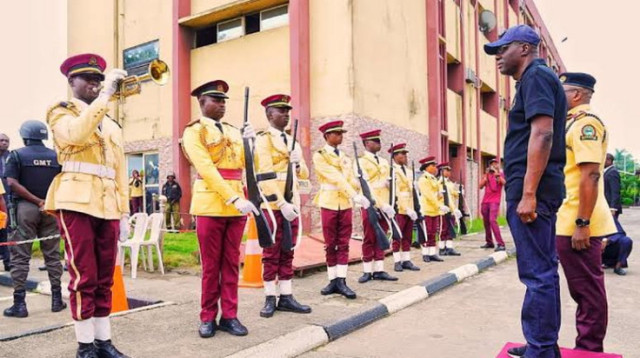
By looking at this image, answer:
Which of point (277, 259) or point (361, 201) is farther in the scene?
point (361, 201)

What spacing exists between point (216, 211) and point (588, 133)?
9.94 ft

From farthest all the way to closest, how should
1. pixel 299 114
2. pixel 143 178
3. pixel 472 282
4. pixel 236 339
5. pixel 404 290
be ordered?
pixel 143 178
pixel 299 114
pixel 472 282
pixel 404 290
pixel 236 339

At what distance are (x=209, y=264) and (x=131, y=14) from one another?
604 inches

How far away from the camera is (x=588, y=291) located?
361 centimetres

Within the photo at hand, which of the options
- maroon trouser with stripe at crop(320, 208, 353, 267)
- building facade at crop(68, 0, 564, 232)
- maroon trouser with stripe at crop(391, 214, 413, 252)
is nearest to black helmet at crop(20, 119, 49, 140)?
maroon trouser with stripe at crop(320, 208, 353, 267)

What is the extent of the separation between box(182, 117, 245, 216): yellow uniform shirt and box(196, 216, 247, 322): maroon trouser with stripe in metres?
0.12

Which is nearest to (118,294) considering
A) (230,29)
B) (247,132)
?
(247,132)

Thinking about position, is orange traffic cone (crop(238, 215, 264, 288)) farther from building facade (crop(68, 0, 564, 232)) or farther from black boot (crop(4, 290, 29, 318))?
building facade (crop(68, 0, 564, 232))

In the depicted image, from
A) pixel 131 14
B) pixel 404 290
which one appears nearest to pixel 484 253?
pixel 404 290

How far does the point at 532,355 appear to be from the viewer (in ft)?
10.3

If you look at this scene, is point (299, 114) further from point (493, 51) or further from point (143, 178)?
point (493, 51)

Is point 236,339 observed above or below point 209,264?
below

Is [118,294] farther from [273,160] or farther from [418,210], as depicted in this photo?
[418,210]

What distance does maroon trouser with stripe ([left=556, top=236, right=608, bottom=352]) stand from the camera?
3605mm
